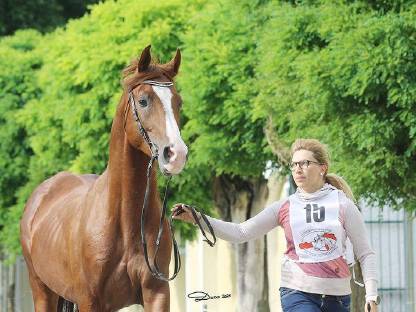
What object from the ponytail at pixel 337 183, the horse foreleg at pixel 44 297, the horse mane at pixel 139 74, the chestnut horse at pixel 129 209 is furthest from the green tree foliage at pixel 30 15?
the ponytail at pixel 337 183

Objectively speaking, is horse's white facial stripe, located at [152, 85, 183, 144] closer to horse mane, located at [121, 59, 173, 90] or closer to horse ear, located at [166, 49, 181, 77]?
horse mane, located at [121, 59, 173, 90]

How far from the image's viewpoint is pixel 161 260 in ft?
30.2

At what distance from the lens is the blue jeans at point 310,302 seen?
8.09 meters

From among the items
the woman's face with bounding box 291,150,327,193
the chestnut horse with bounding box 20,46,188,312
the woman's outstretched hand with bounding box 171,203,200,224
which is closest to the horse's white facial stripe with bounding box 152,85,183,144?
the chestnut horse with bounding box 20,46,188,312

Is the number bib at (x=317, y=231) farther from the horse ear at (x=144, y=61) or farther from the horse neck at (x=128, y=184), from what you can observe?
→ the horse ear at (x=144, y=61)

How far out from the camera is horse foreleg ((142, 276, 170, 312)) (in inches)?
359

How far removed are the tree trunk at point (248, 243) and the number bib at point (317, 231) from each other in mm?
17885

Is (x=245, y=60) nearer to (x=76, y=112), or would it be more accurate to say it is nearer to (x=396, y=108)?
(x=396, y=108)

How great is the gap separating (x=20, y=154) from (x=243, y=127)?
33.8 feet

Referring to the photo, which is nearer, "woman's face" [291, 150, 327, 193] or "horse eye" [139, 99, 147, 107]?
"woman's face" [291, 150, 327, 193]

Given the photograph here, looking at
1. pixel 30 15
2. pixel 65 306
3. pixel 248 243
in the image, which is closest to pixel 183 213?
pixel 65 306

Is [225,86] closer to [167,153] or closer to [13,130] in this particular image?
[13,130]

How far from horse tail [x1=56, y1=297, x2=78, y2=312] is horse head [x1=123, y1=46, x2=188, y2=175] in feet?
9.53

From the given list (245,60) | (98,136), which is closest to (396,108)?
(245,60)
